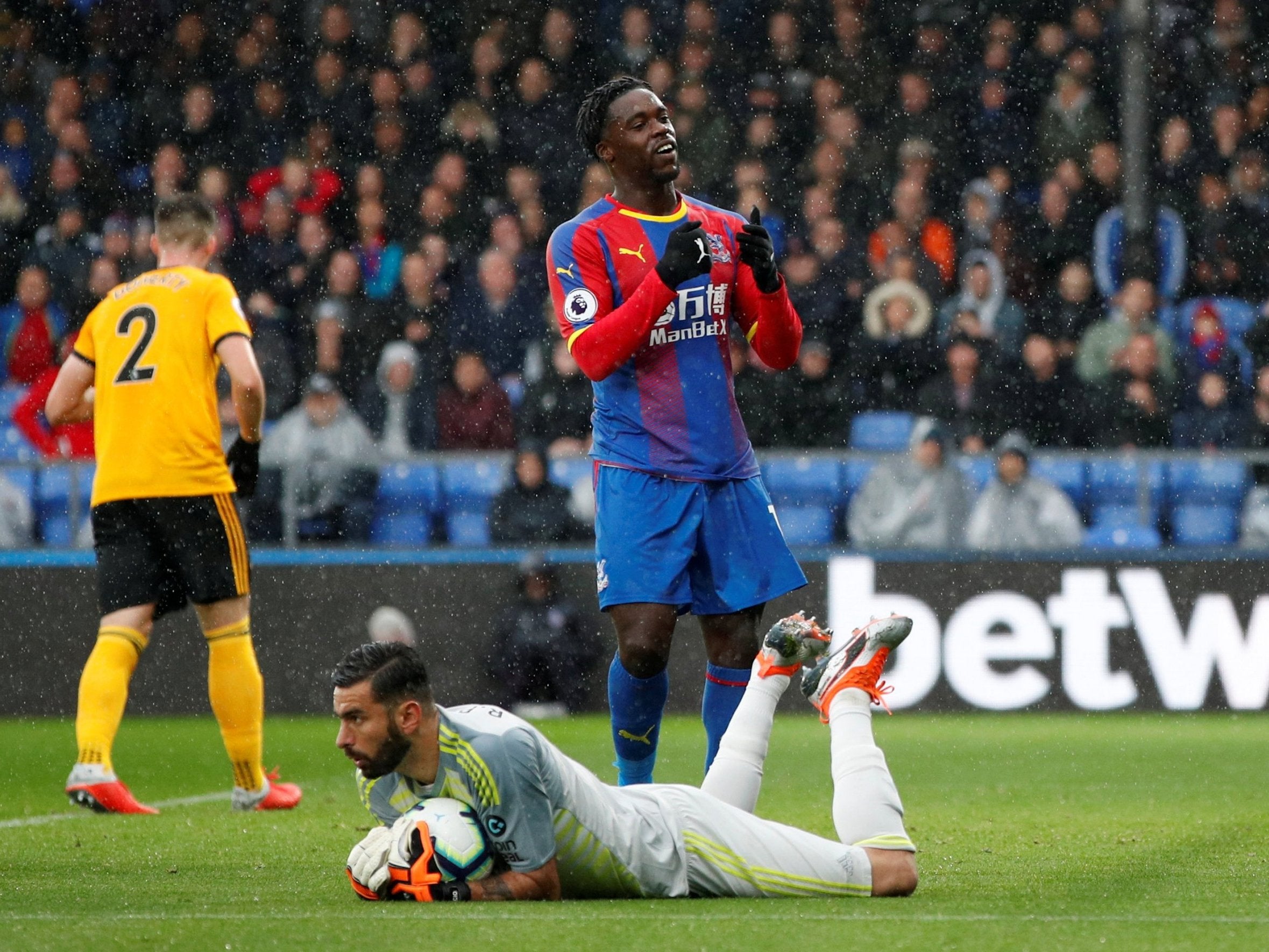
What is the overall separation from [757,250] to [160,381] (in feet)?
7.99

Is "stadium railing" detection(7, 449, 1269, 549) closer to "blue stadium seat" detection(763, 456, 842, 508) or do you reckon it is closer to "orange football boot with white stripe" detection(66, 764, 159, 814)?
"blue stadium seat" detection(763, 456, 842, 508)

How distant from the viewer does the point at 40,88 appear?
48.0 ft

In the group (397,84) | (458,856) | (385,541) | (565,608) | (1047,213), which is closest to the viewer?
(458,856)

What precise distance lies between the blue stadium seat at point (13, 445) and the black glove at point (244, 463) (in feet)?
18.1

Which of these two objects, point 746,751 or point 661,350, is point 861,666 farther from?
point 661,350

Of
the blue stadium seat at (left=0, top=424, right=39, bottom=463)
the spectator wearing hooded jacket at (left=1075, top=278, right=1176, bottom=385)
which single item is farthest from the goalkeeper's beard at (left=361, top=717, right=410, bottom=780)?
the blue stadium seat at (left=0, top=424, right=39, bottom=463)

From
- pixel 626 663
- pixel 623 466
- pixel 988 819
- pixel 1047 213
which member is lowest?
pixel 988 819

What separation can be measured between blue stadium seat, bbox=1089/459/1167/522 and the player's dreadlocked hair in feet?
20.4

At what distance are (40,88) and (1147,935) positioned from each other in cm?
1282

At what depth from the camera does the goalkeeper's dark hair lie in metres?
4.03

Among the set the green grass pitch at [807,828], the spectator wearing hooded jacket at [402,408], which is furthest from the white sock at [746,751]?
the spectator wearing hooded jacket at [402,408]

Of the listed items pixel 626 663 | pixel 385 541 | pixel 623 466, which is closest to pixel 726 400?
pixel 623 466

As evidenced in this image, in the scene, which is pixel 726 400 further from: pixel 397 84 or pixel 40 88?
pixel 40 88

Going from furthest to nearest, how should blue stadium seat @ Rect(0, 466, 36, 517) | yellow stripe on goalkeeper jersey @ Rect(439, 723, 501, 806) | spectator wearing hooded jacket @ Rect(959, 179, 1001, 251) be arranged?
spectator wearing hooded jacket @ Rect(959, 179, 1001, 251)
blue stadium seat @ Rect(0, 466, 36, 517)
yellow stripe on goalkeeper jersey @ Rect(439, 723, 501, 806)
